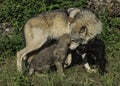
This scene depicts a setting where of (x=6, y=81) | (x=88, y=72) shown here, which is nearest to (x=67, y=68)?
(x=88, y=72)

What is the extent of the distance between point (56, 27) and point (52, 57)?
713 millimetres

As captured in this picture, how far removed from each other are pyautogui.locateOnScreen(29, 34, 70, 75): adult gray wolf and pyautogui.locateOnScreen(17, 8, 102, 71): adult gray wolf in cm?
24

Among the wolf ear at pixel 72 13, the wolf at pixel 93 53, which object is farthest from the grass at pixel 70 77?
the wolf ear at pixel 72 13

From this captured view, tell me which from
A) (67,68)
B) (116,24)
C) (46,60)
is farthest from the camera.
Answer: (116,24)

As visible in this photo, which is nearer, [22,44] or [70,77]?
[70,77]

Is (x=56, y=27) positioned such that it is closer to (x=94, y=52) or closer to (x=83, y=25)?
(x=83, y=25)

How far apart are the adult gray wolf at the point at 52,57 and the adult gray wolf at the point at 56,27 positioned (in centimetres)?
24

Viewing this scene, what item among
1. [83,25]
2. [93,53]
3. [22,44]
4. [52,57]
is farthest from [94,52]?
[22,44]

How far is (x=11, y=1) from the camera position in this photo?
30.9ft

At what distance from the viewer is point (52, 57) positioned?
7684 mm

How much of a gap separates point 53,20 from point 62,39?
0.52 meters

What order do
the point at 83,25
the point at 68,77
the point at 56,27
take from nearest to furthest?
the point at 68,77
the point at 83,25
the point at 56,27

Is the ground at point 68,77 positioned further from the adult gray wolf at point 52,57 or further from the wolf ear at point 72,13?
the wolf ear at point 72,13

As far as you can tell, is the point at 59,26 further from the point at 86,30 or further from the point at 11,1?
the point at 11,1
